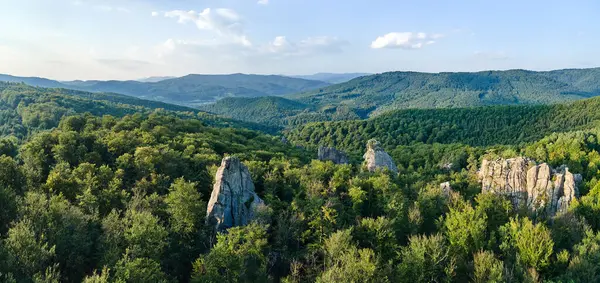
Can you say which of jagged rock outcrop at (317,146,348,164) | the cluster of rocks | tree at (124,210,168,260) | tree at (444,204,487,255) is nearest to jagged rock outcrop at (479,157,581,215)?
tree at (444,204,487,255)

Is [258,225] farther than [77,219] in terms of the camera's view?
Yes

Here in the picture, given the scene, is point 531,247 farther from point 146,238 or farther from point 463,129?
point 463,129

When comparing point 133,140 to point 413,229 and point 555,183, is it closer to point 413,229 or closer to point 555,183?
point 413,229

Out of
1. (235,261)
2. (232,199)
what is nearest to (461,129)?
(232,199)

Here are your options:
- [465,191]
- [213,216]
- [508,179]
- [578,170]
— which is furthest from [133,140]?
[578,170]

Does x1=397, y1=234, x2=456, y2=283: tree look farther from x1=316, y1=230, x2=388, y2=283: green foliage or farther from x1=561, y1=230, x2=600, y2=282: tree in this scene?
x1=561, y1=230, x2=600, y2=282: tree

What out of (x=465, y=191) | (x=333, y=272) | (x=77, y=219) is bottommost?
(x=465, y=191)

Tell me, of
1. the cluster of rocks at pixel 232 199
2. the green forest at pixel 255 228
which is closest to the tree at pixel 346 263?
the green forest at pixel 255 228
